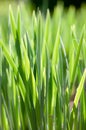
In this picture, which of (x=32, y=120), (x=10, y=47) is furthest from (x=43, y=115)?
(x=10, y=47)

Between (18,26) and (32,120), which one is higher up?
(18,26)

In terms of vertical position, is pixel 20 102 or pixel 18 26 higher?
pixel 18 26

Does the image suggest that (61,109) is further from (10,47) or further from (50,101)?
(10,47)

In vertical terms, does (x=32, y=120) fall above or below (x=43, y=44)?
below

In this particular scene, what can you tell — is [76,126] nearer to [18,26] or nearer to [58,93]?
[58,93]

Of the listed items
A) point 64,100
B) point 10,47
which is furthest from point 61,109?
point 10,47

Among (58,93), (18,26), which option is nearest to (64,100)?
(58,93)

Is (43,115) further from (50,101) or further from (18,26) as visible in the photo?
(18,26)
